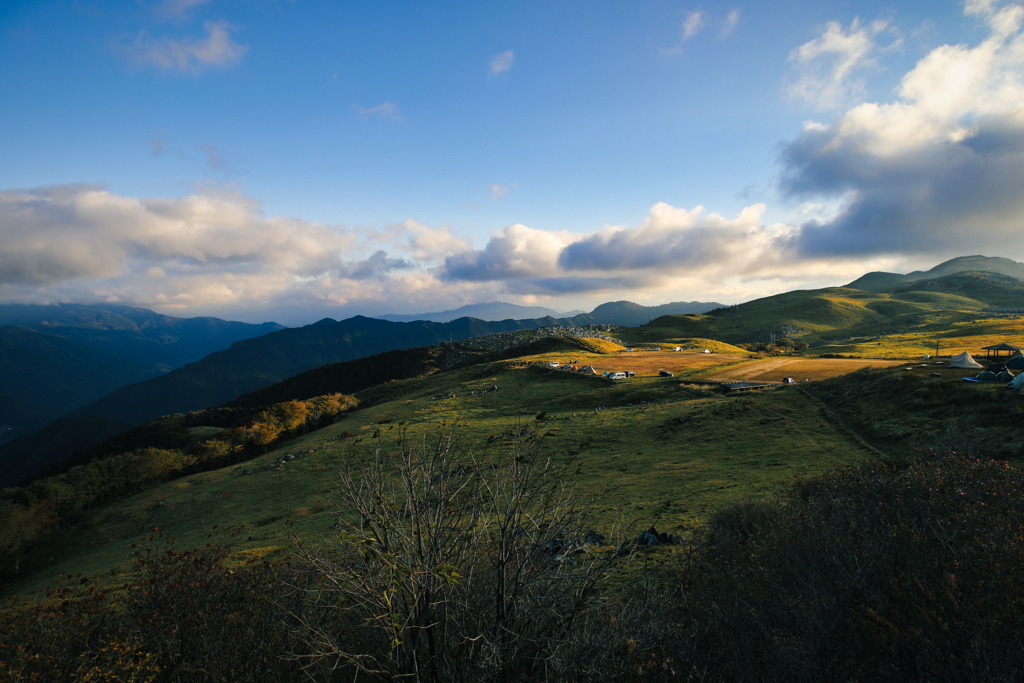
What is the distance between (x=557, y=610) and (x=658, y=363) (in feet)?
263

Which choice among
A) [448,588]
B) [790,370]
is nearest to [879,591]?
[448,588]

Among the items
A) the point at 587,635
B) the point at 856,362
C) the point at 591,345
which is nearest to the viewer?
the point at 587,635

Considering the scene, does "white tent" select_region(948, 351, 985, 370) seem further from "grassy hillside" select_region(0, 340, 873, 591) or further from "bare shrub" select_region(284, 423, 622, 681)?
"bare shrub" select_region(284, 423, 622, 681)

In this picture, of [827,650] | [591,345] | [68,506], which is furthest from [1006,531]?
[591,345]

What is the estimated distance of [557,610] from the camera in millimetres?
8000

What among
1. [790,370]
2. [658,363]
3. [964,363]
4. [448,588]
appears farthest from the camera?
[658,363]

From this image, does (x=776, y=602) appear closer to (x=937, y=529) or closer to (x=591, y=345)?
(x=937, y=529)

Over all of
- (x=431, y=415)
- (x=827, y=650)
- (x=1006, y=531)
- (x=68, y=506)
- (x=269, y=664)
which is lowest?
(x=68, y=506)

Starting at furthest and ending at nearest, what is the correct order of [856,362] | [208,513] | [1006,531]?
[856,362], [208,513], [1006,531]

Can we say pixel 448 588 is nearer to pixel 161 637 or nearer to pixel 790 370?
pixel 161 637

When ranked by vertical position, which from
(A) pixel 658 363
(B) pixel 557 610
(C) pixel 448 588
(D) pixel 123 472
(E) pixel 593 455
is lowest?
(D) pixel 123 472

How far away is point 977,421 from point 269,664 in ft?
128

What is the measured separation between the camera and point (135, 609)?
10.3 meters

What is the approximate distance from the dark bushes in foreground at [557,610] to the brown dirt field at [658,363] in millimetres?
62976
